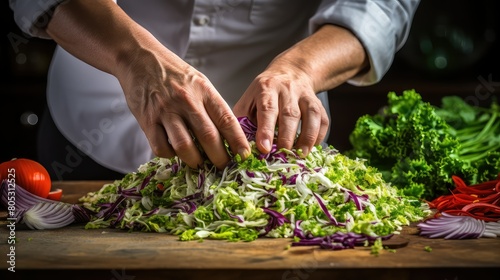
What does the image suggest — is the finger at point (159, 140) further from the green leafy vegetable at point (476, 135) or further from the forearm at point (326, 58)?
the green leafy vegetable at point (476, 135)

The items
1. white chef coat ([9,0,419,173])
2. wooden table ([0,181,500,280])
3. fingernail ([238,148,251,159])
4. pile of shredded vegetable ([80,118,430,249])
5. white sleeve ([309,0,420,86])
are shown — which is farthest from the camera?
white chef coat ([9,0,419,173])

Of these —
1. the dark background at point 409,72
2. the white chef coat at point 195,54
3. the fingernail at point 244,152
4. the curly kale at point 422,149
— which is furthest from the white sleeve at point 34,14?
the dark background at point 409,72

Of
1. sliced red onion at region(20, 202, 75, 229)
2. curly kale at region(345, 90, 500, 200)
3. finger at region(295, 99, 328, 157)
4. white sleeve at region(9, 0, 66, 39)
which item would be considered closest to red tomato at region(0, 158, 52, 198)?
sliced red onion at region(20, 202, 75, 229)

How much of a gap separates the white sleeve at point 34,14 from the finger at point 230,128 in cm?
63

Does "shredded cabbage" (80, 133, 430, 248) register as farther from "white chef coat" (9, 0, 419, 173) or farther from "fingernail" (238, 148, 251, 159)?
"white chef coat" (9, 0, 419, 173)

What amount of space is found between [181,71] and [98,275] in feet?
2.03

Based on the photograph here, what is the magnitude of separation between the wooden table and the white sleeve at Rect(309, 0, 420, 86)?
0.86 metres

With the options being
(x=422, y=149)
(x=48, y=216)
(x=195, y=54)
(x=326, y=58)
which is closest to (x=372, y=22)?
(x=326, y=58)

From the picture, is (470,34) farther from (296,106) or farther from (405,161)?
(296,106)

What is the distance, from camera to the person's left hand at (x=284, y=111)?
1741 mm

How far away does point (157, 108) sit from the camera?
5.61 feet

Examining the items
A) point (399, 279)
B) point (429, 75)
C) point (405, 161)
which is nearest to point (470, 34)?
point (429, 75)

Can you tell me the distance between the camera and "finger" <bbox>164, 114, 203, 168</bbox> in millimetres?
1655

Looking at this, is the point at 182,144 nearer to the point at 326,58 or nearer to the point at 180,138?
the point at 180,138
